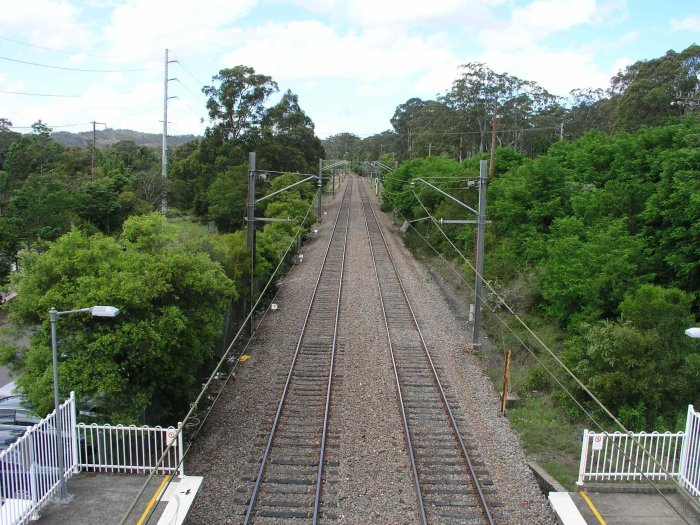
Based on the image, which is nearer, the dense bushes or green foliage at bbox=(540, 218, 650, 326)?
the dense bushes

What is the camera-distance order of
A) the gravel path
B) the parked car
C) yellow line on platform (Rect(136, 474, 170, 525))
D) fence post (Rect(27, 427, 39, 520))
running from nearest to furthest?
fence post (Rect(27, 427, 39, 520)) → yellow line on platform (Rect(136, 474, 170, 525)) → the gravel path → the parked car

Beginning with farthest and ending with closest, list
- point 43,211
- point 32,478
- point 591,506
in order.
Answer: point 43,211 < point 591,506 < point 32,478

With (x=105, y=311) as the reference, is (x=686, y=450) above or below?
below

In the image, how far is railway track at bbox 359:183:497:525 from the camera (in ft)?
33.7

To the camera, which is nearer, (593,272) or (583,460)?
(583,460)

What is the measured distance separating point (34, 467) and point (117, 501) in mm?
1358

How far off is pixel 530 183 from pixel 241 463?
19966 millimetres

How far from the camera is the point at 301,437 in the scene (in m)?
13.0

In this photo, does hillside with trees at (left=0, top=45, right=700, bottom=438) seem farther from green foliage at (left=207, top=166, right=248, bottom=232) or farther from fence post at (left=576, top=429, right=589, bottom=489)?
fence post at (left=576, top=429, right=589, bottom=489)

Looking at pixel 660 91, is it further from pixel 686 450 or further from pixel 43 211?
pixel 43 211

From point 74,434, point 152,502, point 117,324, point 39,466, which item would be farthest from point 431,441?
point 39,466

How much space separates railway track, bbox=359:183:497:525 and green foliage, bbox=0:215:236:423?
5169 millimetres

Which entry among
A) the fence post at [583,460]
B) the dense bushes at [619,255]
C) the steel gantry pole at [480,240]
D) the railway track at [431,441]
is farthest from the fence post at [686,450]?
the steel gantry pole at [480,240]

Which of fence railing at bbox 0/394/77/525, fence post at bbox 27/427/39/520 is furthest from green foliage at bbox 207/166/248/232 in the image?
fence post at bbox 27/427/39/520
